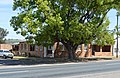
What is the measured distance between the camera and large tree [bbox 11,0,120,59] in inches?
1606

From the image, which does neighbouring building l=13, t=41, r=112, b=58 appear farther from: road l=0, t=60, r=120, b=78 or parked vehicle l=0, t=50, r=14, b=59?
road l=0, t=60, r=120, b=78

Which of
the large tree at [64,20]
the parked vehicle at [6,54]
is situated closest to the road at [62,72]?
the large tree at [64,20]

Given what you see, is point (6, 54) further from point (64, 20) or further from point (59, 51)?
point (64, 20)

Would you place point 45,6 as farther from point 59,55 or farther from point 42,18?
point 59,55

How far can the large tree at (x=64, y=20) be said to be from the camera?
40781mm

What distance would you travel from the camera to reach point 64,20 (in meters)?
43.3

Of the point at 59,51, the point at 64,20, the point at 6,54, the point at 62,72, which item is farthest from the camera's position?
the point at 59,51

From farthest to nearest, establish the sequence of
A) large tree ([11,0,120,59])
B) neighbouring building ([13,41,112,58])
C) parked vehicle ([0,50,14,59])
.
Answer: neighbouring building ([13,41,112,58]) → parked vehicle ([0,50,14,59]) → large tree ([11,0,120,59])

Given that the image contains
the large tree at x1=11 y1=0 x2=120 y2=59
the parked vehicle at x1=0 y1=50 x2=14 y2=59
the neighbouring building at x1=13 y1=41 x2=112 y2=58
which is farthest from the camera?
the neighbouring building at x1=13 y1=41 x2=112 y2=58

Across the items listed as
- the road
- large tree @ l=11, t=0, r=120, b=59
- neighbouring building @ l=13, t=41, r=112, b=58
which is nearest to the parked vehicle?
neighbouring building @ l=13, t=41, r=112, b=58

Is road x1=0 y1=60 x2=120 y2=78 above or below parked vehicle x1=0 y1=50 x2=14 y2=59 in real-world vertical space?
below

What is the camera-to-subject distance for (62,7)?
43.1 meters

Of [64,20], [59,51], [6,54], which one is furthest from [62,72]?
[59,51]

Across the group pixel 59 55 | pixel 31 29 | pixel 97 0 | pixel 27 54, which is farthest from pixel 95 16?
pixel 27 54
